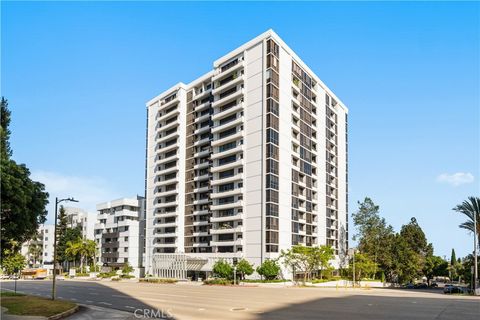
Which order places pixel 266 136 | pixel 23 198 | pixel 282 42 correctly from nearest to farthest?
pixel 23 198 → pixel 266 136 → pixel 282 42

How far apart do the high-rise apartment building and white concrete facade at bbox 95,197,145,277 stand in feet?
48.9

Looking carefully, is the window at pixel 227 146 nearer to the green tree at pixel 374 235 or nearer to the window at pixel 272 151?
the window at pixel 272 151

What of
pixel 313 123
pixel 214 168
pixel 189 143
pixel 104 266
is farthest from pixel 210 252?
pixel 104 266

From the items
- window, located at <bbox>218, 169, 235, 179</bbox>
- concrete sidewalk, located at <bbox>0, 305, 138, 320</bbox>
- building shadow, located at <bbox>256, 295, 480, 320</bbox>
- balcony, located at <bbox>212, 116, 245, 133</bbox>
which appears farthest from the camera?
window, located at <bbox>218, 169, 235, 179</bbox>

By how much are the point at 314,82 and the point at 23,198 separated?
3156 inches

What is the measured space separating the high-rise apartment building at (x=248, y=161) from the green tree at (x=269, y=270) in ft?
9.14

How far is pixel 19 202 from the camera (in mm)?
34219

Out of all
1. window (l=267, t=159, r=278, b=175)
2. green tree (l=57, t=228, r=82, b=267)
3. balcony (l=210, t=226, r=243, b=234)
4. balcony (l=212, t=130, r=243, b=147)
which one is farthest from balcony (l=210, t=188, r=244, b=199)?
green tree (l=57, t=228, r=82, b=267)

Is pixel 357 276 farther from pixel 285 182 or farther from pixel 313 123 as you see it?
pixel 313 123

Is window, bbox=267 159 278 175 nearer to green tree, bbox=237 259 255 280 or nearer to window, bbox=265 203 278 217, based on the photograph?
window, bbox=265 203 278 217

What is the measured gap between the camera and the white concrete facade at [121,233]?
405 feet

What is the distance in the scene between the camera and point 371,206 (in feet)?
342

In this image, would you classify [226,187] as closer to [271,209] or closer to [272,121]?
[271,209]
